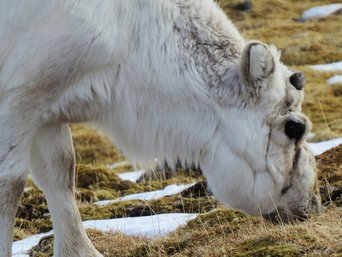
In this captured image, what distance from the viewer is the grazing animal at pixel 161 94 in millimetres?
7500

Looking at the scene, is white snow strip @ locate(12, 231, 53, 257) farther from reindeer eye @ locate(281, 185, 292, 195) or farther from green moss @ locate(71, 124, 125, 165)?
green moss @ locate(71, 124, 125, 165)

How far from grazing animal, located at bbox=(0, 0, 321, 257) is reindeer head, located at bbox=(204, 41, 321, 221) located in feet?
0.03

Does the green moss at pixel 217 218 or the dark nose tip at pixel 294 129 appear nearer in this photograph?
the dark nose tip at pixel 294 129

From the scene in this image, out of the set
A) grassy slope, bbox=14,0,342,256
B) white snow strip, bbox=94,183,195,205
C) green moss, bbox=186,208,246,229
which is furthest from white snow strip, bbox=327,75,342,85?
green moss, bbox=186,208,246,229

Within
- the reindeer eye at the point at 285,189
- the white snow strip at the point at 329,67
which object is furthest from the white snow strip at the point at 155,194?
the white snow strip at the point at 329,67

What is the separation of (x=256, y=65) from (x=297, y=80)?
60 cm

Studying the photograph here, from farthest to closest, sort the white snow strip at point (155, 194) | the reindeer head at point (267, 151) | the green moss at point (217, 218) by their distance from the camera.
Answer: the white snow strip at point (155, 194) → the green moss at point (217, 218) → the reindeer head at point (267, 151)

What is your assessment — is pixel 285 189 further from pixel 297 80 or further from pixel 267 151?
pixel 297 80

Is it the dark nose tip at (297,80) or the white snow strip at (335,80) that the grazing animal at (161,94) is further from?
the white snow strip at (335,80)

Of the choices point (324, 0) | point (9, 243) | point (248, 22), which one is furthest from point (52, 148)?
point (324, 0)

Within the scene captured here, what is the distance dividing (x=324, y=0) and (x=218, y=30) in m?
73.4

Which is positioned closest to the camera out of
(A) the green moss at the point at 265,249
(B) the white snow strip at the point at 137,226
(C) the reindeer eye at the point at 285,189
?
(A) the green moss at the point at 265,249

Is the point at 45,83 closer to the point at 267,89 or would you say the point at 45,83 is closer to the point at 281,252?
the point at 267,89

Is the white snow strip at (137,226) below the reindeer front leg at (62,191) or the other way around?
below
